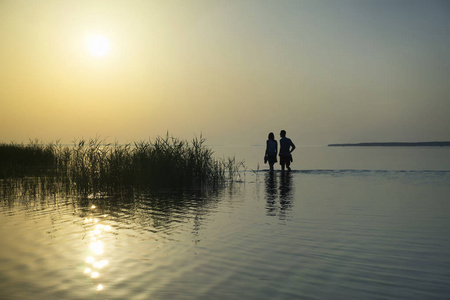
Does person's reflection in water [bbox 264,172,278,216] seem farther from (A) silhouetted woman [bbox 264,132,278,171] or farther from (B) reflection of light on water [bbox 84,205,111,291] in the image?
(A) silhouetted woman [bbox 264,132,278,171]

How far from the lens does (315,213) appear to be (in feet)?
33.1

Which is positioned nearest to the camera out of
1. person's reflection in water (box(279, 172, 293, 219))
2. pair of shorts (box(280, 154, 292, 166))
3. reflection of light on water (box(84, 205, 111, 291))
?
reflection of light on water (box(84, 205, 111, 291))

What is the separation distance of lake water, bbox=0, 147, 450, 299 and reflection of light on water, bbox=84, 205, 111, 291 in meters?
0.02

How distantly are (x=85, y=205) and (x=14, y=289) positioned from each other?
23.7 feet

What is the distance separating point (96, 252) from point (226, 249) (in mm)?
2101

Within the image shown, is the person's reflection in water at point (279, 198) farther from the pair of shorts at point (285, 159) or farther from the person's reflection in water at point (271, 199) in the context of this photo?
the pair of shorts at point (285, 159)

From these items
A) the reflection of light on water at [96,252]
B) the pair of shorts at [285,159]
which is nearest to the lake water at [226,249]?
the reflection of light on water at [96,252]

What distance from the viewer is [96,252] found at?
6438 mm

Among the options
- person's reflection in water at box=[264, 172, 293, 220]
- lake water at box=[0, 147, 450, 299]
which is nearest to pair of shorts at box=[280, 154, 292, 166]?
person's reflection in water at box=[264, 172, 293, 220]

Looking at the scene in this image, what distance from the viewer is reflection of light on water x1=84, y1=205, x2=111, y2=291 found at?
538 cm

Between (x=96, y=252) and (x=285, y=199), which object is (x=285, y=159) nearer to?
(x=285, y=199)

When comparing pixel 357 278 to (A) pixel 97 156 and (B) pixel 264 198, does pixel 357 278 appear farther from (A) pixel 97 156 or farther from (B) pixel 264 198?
(A) pixel 97 156

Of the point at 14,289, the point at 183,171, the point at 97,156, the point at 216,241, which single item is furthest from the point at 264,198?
the point at 14,289

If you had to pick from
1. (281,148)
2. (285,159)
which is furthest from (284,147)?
(285,159)
